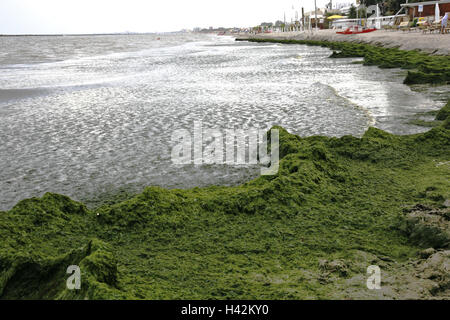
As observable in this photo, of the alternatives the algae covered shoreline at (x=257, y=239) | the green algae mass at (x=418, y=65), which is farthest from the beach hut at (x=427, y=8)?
the algae covered shoreline at (x=257, y=239)

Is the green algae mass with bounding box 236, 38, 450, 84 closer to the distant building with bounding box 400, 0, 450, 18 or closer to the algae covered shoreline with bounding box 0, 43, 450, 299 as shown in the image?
the algae covered shoreline with bounding box 0, 43, 450, 299

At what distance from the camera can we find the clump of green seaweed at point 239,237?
3229 mm

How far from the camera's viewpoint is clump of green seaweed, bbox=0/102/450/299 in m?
3.23

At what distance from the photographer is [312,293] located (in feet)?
10.3

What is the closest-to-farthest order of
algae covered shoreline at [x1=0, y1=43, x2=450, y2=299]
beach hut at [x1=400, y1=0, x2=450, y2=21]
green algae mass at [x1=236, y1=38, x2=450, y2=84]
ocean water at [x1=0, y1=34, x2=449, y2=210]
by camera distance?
1. algae covered shoreline at [x1=0, y1=43, x2=450, y2=299]
2. ocean water at [x1=0, y1=34, x2=449, y2=210]
3. green algae mass at [x1=236, y1=38, x2=450, y2=84]
4. beach hut at [x1=400, y1=0, x2=450, y2=21]

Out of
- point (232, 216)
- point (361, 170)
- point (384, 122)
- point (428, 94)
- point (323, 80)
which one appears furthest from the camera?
point (323, 80)

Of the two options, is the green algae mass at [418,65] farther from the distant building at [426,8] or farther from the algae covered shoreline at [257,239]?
the distant building at [426,8]

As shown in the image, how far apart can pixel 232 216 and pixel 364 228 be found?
137 centimetres

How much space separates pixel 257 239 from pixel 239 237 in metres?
0.18

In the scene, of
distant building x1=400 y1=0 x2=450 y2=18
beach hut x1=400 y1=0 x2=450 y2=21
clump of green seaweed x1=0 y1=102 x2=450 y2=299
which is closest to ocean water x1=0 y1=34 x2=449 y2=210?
clump of green seaweed x1=0 y1=102 x2=450 y2=299

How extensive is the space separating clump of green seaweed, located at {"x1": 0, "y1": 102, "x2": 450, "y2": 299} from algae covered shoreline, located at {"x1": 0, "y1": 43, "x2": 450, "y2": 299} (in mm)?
11

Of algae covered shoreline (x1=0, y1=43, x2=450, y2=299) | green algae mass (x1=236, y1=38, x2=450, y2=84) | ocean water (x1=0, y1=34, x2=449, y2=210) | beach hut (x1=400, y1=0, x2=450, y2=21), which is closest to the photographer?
algae covered shoreline (x1=0, y1=43, x2=450, y2=299)

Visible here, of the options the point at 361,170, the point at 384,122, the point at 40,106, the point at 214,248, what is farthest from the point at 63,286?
the point at 40,106

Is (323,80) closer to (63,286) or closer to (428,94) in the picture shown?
(428,94)
